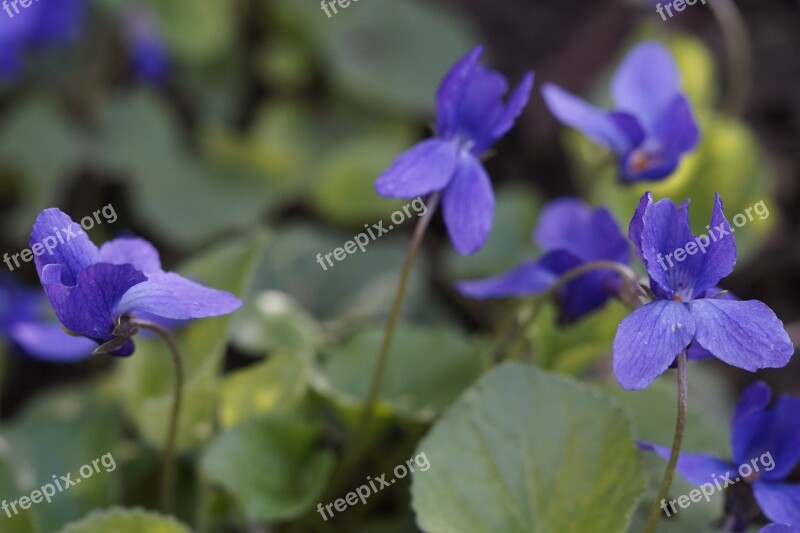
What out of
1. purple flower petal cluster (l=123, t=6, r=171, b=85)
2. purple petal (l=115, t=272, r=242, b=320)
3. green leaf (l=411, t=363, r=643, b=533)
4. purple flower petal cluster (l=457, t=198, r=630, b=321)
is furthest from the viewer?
purple flower petal cluster (l=123, t=6, r=171, b=85)

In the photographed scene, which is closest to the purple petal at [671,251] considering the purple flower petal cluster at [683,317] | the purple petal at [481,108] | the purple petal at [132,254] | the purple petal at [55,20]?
the purple flower petal cluster at [683,317]

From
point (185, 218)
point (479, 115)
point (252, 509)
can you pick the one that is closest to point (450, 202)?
point (479, 115)

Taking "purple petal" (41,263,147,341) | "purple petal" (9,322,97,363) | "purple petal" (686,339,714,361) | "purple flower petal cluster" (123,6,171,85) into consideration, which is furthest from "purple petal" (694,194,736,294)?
"purple flower petal cluster" (123,6,171,85)

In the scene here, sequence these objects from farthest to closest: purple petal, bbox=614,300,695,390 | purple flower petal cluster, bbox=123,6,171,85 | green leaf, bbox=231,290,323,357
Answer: purple flower petal cluster, bbox=123,6,171,85 → green leaf, bbox=231,290,323,357 → purple petal, bbox=614,300,695,390

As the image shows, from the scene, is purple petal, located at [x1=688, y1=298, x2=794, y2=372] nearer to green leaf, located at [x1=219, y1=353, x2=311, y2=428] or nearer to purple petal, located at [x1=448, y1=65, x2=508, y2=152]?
purple petal, located at [x1=448, y1=65, x2=508, y2=152]

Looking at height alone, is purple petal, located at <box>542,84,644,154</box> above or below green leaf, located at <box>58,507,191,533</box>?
above

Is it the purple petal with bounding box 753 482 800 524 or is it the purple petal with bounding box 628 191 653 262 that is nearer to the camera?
the purple petal with bounding box 628 191 653 262
